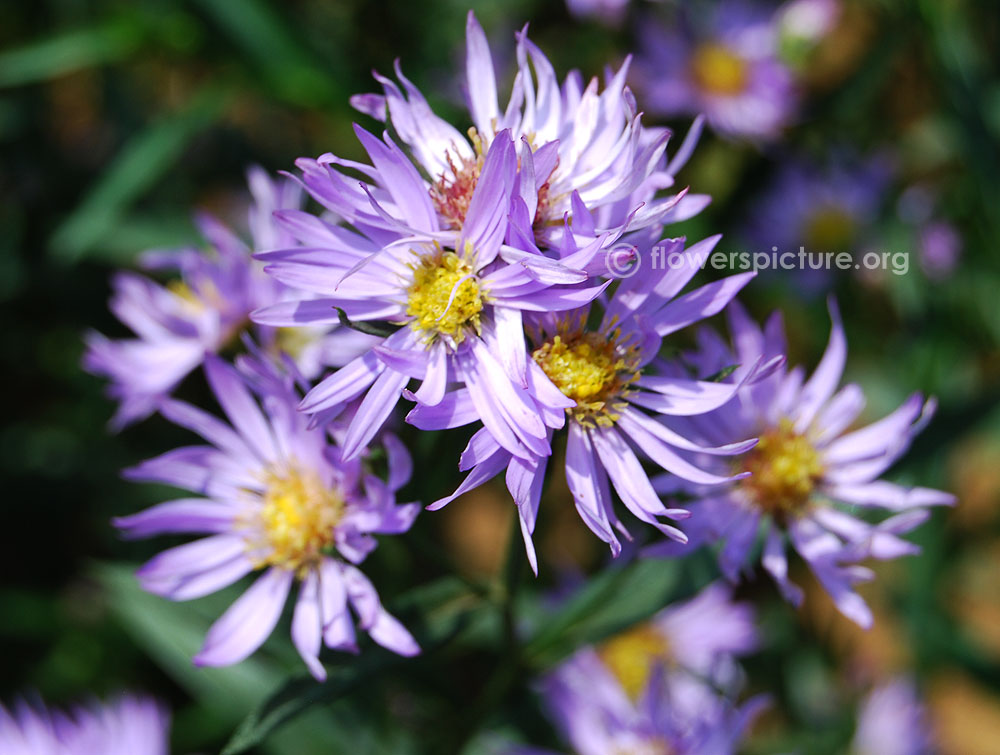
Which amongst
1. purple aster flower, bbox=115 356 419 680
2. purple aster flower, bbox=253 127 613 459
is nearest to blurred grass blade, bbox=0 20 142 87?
purple aster flower, bbox=115 356 419 680

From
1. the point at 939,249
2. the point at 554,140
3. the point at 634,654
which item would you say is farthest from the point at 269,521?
the point at 939,249

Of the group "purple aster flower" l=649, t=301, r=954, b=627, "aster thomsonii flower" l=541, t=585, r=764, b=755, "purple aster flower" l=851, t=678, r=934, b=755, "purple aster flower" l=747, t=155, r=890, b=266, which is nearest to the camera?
"purple aster flower" l=649, t=301, r=954, b=627

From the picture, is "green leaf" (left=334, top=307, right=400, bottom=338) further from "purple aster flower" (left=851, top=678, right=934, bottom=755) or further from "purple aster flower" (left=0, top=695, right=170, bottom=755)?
"purple aster flower" (left=851, top=678, right=934, bottom=755)

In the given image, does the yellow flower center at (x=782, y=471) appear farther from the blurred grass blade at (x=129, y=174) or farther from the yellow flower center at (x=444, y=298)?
the blurred grass blade at (x=129, y=174)

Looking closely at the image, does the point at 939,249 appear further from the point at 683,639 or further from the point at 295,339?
the point at 295,339

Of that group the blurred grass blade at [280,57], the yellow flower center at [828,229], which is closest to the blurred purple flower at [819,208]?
the yellow flower center at [828,229]
